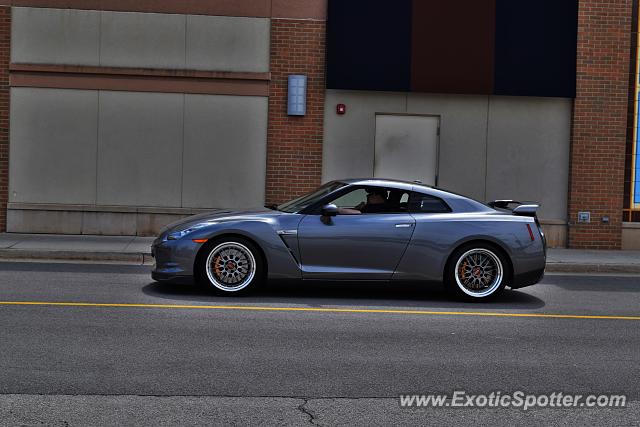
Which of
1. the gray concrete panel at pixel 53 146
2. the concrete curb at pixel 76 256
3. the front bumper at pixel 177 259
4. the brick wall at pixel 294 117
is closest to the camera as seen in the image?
the front bumper at pixel 177 259

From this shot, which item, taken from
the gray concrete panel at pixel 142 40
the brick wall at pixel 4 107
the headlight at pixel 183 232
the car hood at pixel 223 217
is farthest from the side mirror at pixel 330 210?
the brick wall at pixel 4 107

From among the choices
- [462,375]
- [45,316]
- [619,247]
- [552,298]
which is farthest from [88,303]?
[619,247]

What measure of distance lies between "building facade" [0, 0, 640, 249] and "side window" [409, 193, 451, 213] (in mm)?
6869

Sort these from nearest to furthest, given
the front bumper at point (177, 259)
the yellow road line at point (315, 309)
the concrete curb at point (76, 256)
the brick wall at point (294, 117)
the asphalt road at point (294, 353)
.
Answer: the asphalt road at point (294, 353) < the yellow road line at point (315, 309) < the front bumper at point (177, 259) < the concrete curb at point (76, 256) < the brick wall at point (294, 117)

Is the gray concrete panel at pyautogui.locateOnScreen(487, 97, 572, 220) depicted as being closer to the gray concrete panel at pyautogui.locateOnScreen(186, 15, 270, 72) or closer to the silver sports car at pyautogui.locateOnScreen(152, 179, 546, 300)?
the gray concrete panel at pyautogui.locateOnScreen(186, 15, 270, 72)

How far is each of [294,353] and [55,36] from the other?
38.7 ft

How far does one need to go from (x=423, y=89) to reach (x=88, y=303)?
31.3 feet

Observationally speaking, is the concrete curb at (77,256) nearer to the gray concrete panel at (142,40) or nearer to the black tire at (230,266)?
the black tire at (230,266)

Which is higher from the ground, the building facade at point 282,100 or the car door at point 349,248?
the building facade at point 282,100

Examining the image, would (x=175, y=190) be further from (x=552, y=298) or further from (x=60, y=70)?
(x=552, y=298)

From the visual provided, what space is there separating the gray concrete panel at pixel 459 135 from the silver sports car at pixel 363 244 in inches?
274

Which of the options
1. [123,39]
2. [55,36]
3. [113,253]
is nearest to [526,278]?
[113,253]

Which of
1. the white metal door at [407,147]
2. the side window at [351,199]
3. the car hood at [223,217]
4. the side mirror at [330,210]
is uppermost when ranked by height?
the white metal door at [407,147]

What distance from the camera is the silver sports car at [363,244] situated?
34.5ft
